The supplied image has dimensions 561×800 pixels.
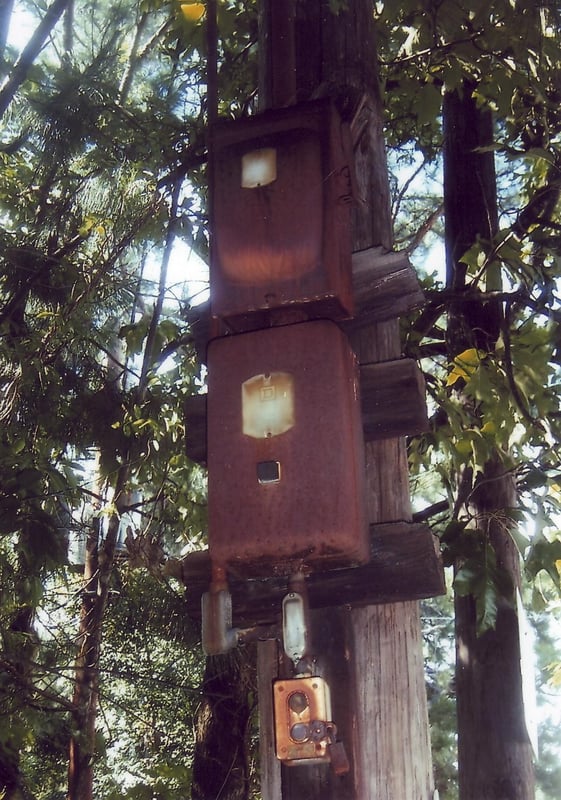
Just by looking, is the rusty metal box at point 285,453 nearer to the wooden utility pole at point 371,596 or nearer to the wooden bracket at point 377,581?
the wooden utility pole at point 371,596

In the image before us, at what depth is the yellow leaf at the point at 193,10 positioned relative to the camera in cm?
348

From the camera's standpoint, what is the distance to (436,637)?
11781mm

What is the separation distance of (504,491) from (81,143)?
311cm

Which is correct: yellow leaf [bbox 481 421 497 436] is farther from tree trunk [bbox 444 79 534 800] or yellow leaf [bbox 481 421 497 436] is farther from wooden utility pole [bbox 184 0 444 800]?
wooden utility pole [bbox 184 0 444 800]

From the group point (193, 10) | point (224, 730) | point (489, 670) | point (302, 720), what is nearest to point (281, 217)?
point (302, 720)

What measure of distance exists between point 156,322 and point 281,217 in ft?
8.01

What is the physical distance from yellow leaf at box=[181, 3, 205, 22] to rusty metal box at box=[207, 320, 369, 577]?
2.32 metres

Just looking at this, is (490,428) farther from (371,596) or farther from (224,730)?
(224,730)

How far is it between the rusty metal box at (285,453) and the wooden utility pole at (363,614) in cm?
27

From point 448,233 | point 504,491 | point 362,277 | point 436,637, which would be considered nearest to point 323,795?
point 362,277

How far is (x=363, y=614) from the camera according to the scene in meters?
1.85

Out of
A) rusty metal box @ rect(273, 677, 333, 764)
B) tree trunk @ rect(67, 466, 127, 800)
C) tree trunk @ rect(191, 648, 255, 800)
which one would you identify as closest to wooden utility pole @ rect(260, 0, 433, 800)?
rusty metal box @ rect(273, 677, 333, 764)

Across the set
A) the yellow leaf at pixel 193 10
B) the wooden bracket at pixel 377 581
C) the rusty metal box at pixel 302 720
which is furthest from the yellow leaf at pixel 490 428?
the yellow leaf at pixel 193 10

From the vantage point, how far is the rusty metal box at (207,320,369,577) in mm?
1564
